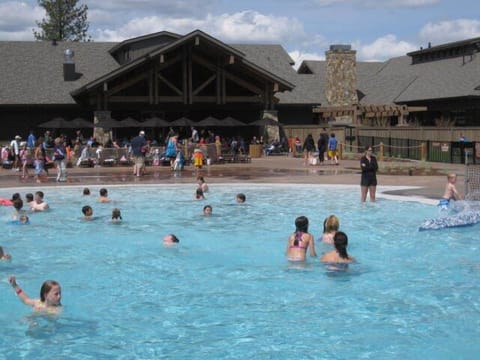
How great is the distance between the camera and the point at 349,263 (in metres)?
11.9

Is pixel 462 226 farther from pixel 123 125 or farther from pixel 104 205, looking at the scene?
pixel 123 125

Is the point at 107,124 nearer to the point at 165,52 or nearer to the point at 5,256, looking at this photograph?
the point at 165,52

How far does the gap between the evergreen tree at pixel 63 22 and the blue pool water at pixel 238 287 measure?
172ft

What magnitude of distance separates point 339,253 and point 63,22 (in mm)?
61326

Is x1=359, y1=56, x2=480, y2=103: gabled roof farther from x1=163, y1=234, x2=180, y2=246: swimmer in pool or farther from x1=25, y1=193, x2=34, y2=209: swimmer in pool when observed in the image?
x1=163, y1=234, x2=180, y2=246: swimmer in pool

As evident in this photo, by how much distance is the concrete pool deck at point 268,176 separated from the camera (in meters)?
22.0

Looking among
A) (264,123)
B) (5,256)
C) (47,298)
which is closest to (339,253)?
(47,298)

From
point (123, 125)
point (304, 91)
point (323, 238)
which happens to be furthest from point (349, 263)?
point (304, 91)

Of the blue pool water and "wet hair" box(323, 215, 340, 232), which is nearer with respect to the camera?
the blue pool water

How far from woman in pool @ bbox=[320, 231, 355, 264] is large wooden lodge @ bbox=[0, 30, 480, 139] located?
24248 millimetres

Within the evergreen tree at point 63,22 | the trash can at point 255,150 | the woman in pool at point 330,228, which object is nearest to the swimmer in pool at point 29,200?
the woman in pool at point 330,228

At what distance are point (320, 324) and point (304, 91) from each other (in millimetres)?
36825

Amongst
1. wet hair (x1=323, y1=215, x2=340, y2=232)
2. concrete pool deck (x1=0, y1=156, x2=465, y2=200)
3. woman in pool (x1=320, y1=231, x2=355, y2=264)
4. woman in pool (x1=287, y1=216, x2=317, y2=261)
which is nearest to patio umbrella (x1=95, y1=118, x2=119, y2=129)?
concrete pool deck (x1=0, y1=156, x2=465, y2=200)

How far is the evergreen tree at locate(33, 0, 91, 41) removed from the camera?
220 feet
